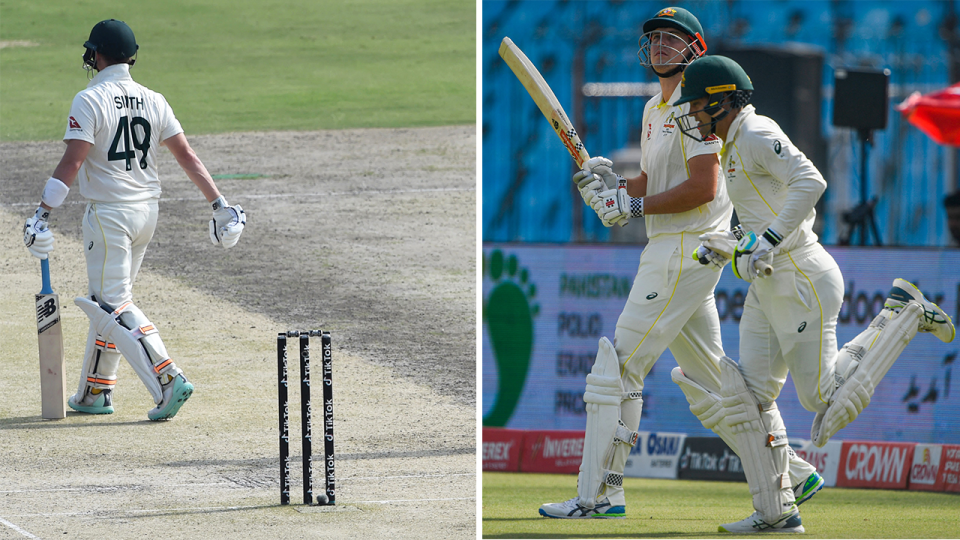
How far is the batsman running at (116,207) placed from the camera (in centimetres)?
698

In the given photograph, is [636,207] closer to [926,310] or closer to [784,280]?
[784,280]

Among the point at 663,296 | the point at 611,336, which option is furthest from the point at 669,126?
the point at 611,336

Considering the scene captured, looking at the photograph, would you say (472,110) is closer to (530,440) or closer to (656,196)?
(530,440)

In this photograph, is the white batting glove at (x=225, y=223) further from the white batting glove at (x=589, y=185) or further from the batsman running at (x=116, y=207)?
the white batting glove at (x=589, y=185)

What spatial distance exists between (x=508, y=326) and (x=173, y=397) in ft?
11.3

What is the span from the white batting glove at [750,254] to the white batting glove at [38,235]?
3668 mm

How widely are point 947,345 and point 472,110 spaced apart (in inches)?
374

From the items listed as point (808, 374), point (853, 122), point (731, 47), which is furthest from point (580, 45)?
point (808, 374)

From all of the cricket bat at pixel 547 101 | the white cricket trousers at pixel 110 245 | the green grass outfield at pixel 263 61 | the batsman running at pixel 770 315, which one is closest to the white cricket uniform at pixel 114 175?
the white cricket trousers at pixel 110 245

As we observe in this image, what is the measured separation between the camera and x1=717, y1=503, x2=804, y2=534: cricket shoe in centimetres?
546

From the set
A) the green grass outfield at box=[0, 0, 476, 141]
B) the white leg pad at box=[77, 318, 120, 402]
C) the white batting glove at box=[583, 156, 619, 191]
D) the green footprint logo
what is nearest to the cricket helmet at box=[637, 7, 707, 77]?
the white batting glove at box=[583, 156, 619, 191]

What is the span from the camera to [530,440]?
9555mm

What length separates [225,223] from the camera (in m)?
7.33

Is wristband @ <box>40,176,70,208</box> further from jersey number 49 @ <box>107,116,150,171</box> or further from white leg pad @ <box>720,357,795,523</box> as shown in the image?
white leg pad @ <box>720,357,795,523</box>
